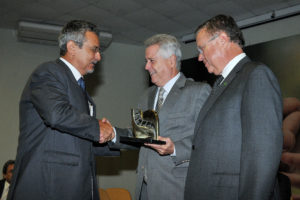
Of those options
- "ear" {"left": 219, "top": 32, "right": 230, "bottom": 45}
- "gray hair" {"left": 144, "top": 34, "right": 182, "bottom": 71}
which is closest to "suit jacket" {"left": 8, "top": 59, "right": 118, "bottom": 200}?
"gray hair" {"left": 144, "top": 34, "right": 182, "bottom": 71}

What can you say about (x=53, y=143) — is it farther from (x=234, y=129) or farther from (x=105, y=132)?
(x=234, y=129)

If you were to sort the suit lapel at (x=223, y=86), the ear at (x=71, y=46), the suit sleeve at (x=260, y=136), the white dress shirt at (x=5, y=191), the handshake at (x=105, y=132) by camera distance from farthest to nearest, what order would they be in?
the white dress shirt at (x=5, y=191) → the ear at (x=71, y=46) → the handshake at (x=105, y=132) → the suit lapel at (x=223, y=86) → the suit sleeve at (x=260, y=136)

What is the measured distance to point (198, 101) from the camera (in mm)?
2463

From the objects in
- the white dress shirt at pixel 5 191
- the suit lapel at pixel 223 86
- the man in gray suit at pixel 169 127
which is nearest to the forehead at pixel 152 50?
the man in gray suit at pixel 169 127

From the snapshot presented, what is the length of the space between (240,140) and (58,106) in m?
1.16

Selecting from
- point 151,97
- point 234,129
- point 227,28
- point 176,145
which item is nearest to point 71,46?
point 151,97

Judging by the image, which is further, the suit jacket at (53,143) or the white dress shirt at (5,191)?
the white dress shirt at (5,191)

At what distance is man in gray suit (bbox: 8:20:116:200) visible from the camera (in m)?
2.02

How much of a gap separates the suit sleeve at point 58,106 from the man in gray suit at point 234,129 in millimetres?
767

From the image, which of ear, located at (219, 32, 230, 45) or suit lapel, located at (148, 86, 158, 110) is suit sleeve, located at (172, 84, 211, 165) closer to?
suit lapel, located at (148, 86, 158, 110)

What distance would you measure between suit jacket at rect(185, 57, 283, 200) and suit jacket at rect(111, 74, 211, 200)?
41 centimetres

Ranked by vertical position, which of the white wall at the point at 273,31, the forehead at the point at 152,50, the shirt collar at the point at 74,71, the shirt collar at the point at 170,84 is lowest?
the shirt collar at the point at 170,84

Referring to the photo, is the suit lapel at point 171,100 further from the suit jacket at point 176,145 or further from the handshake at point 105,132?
the handshake at point 105,132

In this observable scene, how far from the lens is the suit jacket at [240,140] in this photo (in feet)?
4.93
